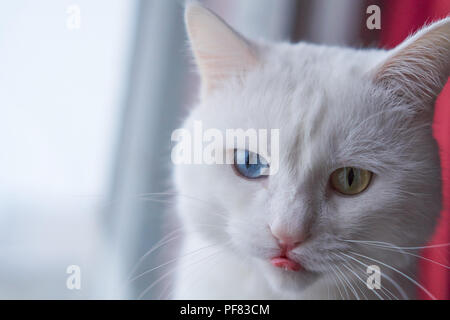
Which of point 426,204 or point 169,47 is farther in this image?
point 169,47

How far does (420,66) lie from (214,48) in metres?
0.38

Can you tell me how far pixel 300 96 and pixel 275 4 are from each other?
0.93 feet

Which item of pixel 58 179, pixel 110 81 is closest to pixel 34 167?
pixel 58 179

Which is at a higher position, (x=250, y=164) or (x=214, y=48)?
(x=214, y=48)

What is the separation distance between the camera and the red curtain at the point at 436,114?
0.92 m

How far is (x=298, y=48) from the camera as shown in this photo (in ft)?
3.11

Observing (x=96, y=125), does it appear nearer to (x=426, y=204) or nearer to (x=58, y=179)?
(x=58, y=179)

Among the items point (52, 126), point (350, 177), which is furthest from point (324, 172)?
point (52, 126)

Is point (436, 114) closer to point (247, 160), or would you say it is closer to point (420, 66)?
point (420, 66)

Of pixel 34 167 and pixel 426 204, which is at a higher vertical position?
pixel 34 167

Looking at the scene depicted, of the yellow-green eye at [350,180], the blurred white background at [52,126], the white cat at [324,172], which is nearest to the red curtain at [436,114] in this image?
the white cat at [324,172]

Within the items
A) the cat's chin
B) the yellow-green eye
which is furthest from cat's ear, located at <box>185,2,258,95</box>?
the cat's chin

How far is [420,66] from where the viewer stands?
0.78 m
